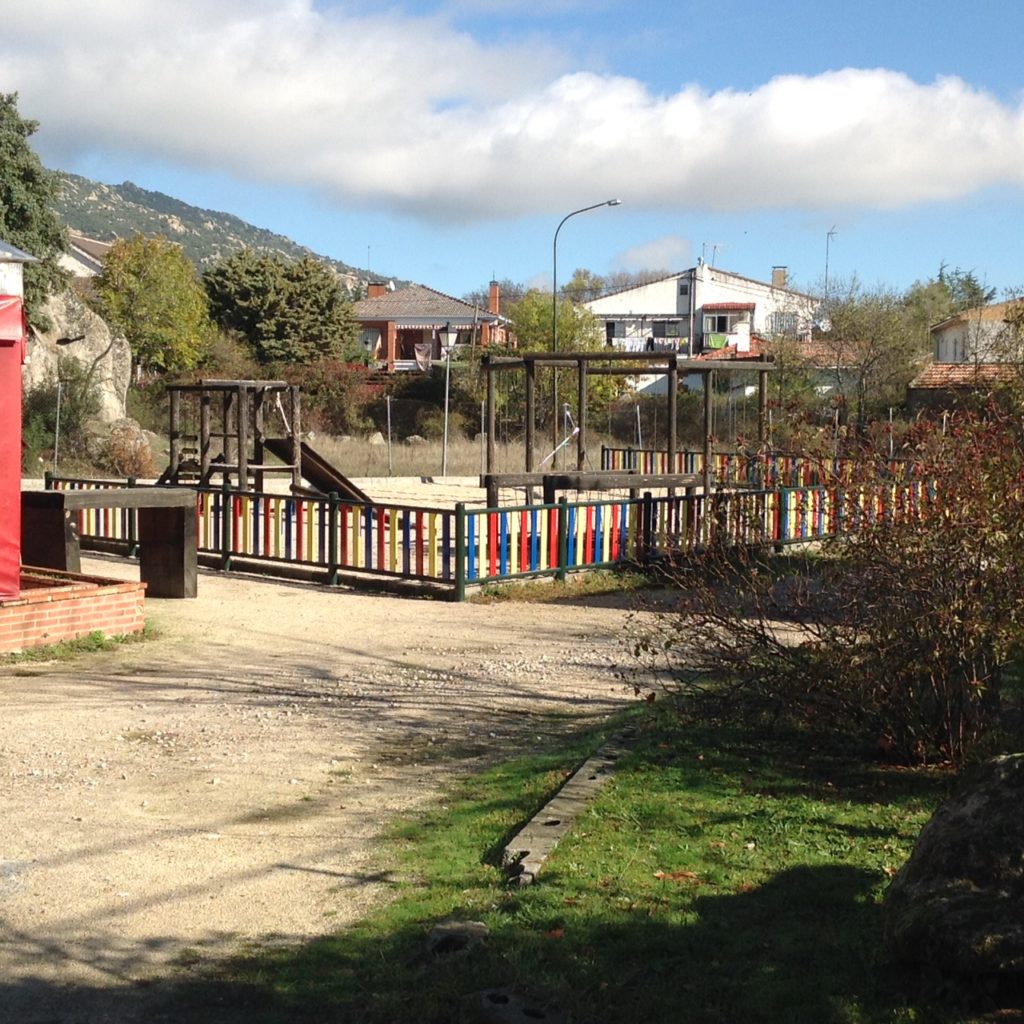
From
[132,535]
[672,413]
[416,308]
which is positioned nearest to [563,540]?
[672,413]

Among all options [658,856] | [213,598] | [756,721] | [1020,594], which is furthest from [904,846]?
[213,598]

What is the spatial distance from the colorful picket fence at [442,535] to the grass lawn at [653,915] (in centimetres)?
824

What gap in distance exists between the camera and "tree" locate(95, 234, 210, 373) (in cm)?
5769

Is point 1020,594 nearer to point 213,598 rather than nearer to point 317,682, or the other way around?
point 317,682

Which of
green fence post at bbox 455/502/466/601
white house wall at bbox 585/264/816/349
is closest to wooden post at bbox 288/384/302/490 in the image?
green fence post at bbox 455/502/466/601

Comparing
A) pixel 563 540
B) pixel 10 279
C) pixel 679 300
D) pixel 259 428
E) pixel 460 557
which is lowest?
pixel 460 557

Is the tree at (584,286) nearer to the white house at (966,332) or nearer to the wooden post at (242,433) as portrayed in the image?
the white house at (966,332)

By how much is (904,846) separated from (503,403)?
1843 inches

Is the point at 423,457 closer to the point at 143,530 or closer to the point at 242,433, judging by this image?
the point at 242,433

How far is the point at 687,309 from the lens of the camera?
268 ft

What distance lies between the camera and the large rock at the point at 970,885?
420 cm

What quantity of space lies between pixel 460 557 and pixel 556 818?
9591 mm

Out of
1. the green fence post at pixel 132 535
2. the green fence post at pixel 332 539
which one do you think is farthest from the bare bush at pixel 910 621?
the green fence post at pixel 132 535

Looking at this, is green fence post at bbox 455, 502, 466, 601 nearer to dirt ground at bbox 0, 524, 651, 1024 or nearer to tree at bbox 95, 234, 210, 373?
dirt ground at bbox 0, 524, 651, 1024
